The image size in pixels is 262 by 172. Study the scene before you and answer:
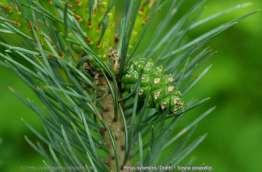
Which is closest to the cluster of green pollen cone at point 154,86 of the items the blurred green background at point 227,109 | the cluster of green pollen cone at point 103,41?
the cluster of green pollen cone at point 103,41

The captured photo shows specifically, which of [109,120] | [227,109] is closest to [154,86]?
[109,120]

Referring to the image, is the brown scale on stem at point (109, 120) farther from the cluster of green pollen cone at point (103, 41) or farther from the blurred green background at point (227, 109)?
the blurred green background at point (227, 109)

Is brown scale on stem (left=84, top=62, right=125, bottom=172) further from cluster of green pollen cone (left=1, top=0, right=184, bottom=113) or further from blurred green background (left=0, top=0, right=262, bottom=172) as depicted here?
A: blurred green background (left=0, top=0, right=262, bottom=172)

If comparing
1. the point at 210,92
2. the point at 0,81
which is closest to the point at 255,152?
the point at 210,92

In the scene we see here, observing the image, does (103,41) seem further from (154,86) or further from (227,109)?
(227,109)

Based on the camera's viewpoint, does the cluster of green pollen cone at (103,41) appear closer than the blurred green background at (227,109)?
Yes

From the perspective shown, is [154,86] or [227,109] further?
[227,109]

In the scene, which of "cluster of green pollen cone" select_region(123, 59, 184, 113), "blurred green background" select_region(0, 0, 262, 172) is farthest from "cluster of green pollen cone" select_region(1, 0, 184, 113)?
"blurred green background" select_region(0, 0, 262, 172)

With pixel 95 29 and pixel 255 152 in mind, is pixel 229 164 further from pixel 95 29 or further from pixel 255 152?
pixel 95 29
